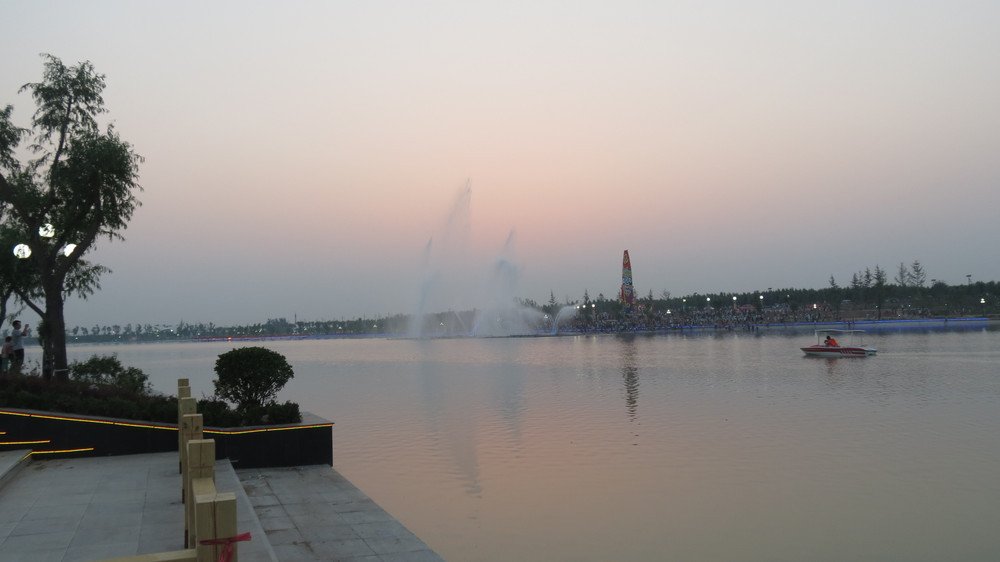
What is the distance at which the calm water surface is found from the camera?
437 inches

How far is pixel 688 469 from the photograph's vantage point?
51.2 ft

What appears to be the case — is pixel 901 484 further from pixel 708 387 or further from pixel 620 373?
pixel 620 373

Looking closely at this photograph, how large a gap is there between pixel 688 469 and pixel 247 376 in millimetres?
9720

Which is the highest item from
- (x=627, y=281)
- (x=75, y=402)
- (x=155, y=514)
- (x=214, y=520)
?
(x=627, y=281)

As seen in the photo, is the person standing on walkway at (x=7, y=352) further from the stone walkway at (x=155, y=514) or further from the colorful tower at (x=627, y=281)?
the colorful tower at (x=627, y=281)

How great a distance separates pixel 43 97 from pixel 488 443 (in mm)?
14567

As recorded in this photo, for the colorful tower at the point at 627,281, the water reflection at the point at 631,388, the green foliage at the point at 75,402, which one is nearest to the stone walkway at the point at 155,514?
the green foliage at the point at 75,402

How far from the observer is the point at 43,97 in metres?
19.2

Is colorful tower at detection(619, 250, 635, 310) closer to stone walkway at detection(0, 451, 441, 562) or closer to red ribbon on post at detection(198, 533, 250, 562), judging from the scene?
stone walkway at detection(0, 451, 441, 562)

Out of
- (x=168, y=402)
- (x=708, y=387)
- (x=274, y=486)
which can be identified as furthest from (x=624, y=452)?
(x=708, y=387)

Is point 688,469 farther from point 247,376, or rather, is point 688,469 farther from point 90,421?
point 90,421

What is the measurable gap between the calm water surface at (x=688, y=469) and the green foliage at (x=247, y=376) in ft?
8.54

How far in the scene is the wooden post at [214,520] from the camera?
140 inches

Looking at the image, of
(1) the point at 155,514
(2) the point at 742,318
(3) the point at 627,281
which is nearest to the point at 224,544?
(1) the point at 155,514
